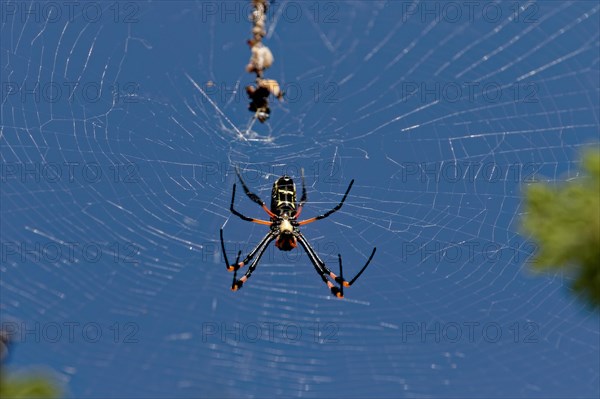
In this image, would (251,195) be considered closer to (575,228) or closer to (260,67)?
(260,67)

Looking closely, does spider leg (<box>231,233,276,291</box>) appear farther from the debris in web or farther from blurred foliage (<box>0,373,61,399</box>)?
blurred foliage (<box>0,373,61,399</box>)

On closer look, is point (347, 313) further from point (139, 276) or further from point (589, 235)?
point (589, 235)

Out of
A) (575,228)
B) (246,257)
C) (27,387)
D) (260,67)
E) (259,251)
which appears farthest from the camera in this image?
(259,251)

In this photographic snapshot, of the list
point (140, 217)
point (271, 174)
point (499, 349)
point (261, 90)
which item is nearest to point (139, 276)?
point (140, 217)

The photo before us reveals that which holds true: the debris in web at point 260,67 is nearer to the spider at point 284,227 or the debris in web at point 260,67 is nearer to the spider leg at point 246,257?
the spider at point 284,227

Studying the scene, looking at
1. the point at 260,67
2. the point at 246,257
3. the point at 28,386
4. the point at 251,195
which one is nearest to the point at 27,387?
the point at 28,386

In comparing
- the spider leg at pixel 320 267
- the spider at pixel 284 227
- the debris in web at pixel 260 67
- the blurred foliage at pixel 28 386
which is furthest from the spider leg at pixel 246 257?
the blurred foliage at pixel 28 386
